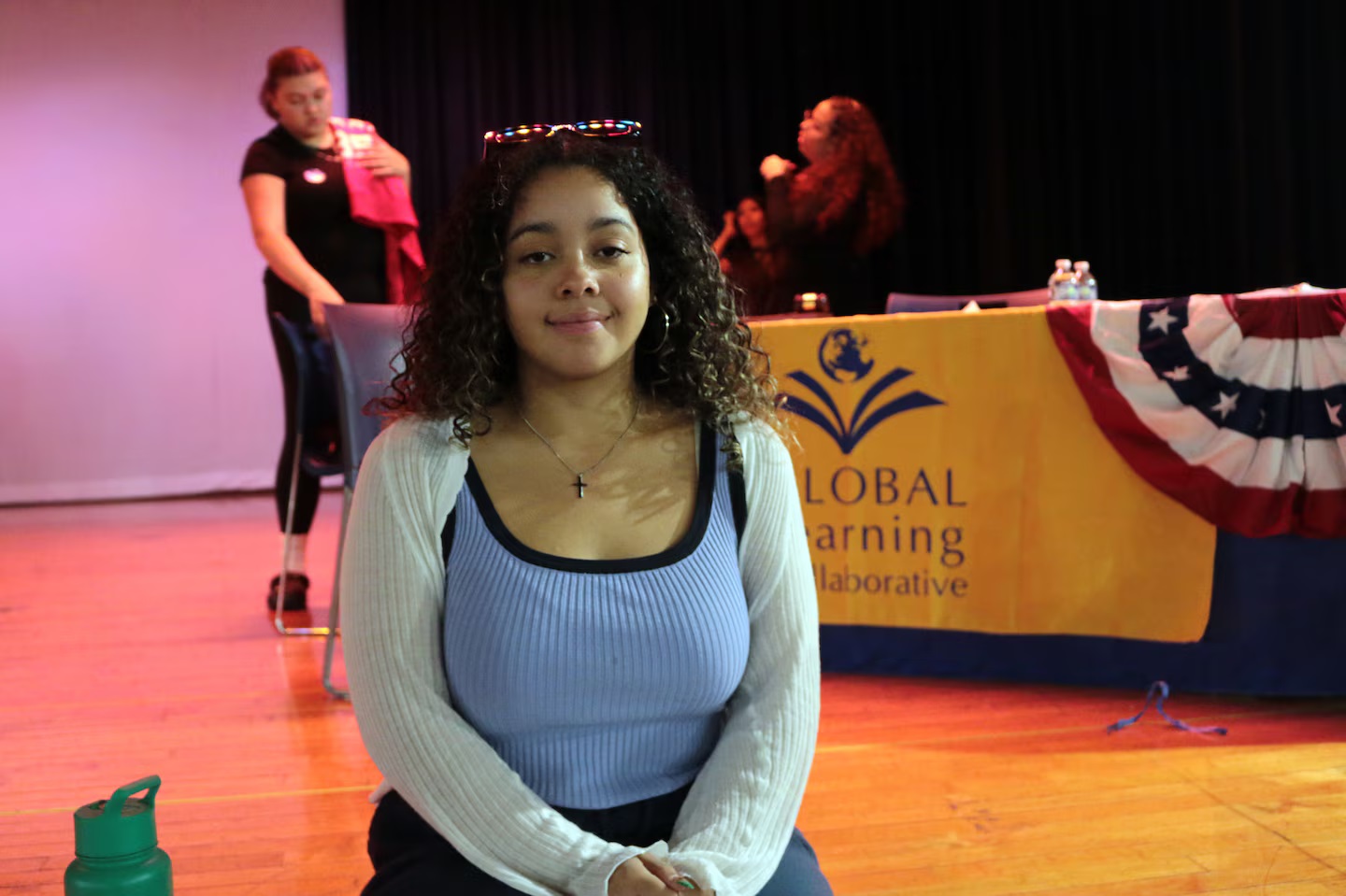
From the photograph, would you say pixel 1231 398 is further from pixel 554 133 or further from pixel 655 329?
pixel 554 133

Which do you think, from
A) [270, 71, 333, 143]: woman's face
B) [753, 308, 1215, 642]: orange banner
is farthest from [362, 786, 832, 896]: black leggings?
[270, 71, 333, 143]: woman's face

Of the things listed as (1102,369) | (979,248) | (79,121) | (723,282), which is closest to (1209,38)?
(979,248)

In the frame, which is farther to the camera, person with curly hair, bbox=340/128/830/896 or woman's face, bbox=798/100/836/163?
woman's face, bbox=798/100/836/163

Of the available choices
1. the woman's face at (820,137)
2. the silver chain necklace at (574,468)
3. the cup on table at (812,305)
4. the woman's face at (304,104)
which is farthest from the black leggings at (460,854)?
the woman's face at (820,137)

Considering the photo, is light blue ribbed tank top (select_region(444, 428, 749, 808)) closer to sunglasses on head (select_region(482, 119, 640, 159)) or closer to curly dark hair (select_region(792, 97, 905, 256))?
sunglasses on head (select_region(482, 119, 640, 159))

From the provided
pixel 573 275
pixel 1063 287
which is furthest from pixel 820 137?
pixel 573 275

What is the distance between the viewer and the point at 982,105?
6535 mm

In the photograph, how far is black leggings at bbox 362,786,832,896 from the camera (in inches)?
44.9

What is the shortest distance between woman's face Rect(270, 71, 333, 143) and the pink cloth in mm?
82

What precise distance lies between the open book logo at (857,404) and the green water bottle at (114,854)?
1877mm

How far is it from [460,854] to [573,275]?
542 millimetres

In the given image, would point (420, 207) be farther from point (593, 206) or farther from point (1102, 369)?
point (593, 206)

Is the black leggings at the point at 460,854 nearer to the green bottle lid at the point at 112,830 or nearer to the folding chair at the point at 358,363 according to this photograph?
the green bottle lid at the point at 112,830

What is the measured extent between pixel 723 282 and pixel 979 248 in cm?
554
